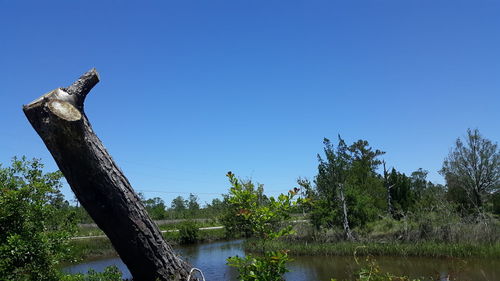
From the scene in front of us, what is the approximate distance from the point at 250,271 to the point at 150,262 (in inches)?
44.5

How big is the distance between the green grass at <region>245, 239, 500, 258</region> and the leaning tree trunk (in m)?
10.3

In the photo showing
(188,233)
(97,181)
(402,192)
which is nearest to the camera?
(97,181)

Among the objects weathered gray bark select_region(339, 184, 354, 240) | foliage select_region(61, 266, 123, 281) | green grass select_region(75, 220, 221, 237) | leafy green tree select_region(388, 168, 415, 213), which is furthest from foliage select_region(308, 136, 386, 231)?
foliage select_region(61, 266, 123, 281)

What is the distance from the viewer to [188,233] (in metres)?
26.9

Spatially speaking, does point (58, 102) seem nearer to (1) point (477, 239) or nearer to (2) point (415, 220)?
(1) point (477, 239)

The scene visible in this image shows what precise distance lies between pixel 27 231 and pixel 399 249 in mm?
14174

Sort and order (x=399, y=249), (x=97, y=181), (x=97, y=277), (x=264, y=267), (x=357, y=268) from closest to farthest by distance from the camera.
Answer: (x=264, y=267) < (x=97, y=181) < (x=97, y=277) < (x=357, y=268) < (x=399, y=249)

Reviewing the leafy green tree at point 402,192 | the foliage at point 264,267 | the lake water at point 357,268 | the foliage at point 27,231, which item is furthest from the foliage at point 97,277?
the leafy green tree at point 402,192

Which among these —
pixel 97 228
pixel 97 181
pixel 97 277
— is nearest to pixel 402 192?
pixel 97 228

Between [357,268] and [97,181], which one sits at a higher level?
[97,181]

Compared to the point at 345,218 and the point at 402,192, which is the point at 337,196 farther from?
the point at 402,192

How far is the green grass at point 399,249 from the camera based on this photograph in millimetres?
13531

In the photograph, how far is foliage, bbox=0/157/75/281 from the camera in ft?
12.2

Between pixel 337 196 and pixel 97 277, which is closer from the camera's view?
pixel 97 277
